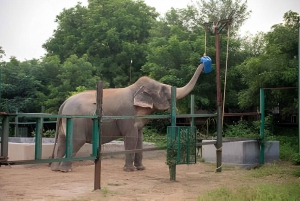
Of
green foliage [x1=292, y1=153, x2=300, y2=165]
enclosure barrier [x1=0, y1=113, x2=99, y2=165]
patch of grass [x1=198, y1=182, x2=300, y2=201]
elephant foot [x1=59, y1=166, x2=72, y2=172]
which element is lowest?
elephant foot [x1=59, y1=166, x2=72, y2=172]

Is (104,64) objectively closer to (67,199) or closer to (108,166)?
(108,166)

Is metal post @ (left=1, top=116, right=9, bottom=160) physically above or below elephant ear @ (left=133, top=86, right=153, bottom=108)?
below

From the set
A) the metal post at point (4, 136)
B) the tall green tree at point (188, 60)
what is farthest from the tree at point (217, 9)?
the metal post at point (4, 136)

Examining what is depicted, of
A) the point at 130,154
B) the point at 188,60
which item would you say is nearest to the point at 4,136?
the point at 130,154

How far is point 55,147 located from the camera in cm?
1052

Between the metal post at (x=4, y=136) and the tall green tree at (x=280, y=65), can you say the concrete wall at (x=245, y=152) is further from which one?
the metal post at (x=4, y=136)

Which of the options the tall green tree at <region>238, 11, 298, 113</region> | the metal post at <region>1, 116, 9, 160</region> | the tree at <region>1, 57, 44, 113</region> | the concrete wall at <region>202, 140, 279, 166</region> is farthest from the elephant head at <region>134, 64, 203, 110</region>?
the tree at <region>1, 57, 44, 113</region>

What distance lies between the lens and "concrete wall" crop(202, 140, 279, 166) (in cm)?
1042

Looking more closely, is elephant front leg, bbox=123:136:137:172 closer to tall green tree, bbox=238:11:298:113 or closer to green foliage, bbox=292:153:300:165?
green foliage, bbox=292:153:300:165

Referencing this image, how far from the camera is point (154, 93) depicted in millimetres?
10414

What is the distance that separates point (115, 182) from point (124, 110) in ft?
8.64

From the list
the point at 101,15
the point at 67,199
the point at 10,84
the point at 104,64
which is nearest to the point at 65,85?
the point at 10,84

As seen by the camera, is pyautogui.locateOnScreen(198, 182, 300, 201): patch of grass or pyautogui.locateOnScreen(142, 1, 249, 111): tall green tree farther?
pyautogui.locateOnScreen(142, 1, 249, 111): tall green tree

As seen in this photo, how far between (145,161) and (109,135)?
2.03 meters
